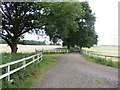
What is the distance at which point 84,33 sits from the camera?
66.0 m

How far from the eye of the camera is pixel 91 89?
9938 millimetres

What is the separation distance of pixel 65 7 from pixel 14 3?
19.3ft

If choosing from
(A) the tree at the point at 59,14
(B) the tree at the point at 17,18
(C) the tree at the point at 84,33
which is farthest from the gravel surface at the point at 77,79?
(C) the tree at the point at 84,33

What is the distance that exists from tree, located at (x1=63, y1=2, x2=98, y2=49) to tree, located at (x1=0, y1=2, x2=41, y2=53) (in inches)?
1378

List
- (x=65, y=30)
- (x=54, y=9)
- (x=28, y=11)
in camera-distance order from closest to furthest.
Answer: (x=54, y=9) < (x=28, y=11) < (x=65, y=30)

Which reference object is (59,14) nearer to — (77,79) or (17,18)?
(17,18)

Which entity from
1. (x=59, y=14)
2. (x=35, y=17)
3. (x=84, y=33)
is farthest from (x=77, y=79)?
(x=84, y=33)

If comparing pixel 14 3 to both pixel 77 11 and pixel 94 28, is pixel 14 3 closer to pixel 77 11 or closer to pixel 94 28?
pixel 77 11

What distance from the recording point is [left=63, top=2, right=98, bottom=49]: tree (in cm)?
6581

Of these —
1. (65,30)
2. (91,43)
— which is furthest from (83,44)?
(65,30)

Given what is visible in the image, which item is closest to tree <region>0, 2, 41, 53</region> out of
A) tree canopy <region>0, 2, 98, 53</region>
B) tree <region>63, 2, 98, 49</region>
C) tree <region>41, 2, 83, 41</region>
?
tree canopy <region>0, 2, 98, 53</region>

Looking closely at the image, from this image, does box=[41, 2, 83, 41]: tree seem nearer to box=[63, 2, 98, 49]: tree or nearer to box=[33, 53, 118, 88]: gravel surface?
box=[33, 53, 118, 88]: gravel surface

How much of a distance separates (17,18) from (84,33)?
3810cm

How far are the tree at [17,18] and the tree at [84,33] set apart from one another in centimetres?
3499
